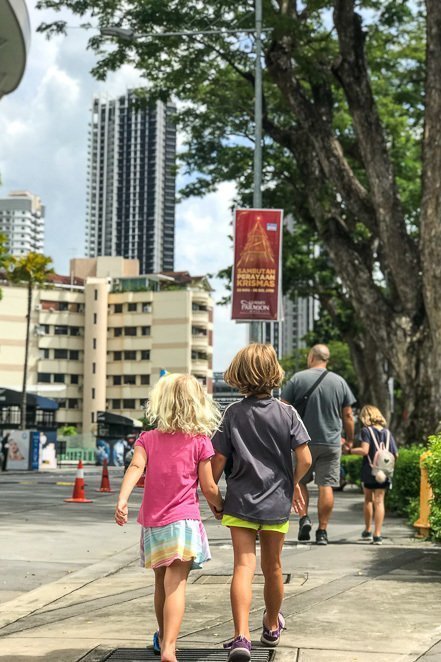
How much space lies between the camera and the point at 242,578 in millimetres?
5449

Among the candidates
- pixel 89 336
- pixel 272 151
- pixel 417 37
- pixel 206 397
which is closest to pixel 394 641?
pixel 206 397

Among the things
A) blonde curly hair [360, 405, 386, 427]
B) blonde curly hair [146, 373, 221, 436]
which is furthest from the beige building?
blonde curly hair [146, 373, 221, 436]

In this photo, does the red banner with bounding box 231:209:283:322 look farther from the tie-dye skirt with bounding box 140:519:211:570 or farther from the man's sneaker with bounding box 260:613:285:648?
the tie-dye skirt with bounding box 140:519:211:570

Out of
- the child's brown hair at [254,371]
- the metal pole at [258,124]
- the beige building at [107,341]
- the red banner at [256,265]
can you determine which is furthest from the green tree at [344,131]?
the beige building at [107,341]

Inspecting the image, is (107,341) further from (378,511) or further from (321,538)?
(321,538)

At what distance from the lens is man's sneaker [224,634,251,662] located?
16.8ft

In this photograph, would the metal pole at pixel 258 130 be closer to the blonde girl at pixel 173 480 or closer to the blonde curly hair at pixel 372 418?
the blonde curly hair at pixel 372 418

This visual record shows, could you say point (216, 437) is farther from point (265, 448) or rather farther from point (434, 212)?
point (434, 212)

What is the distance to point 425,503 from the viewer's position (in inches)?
449

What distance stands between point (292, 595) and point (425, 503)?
4431 mm

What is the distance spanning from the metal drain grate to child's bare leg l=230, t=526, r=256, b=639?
137mm

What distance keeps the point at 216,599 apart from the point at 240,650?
2228 mm

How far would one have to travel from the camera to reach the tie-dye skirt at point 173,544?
532 cm

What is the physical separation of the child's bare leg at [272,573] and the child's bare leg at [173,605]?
18.5 inches
